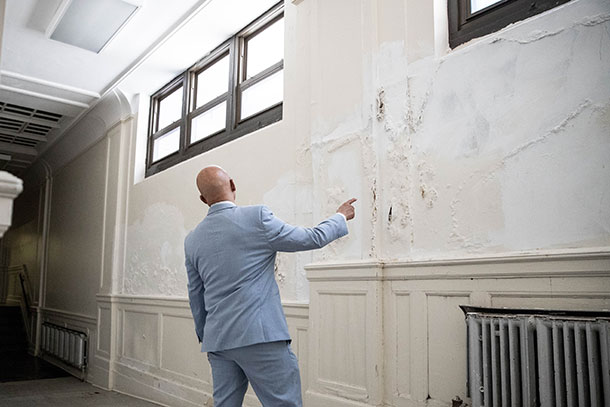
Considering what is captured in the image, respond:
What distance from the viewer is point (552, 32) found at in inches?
81.1

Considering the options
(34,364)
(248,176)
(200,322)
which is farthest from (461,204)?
(34,364)

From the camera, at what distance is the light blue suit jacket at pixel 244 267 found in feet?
6.70

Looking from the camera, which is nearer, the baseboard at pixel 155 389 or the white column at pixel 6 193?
the white column at pixel 6 193

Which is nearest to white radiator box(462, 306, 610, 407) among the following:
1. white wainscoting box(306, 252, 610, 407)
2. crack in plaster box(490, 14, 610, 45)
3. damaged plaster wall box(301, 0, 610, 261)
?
white wainscoting box(306, 252, 610, 407)

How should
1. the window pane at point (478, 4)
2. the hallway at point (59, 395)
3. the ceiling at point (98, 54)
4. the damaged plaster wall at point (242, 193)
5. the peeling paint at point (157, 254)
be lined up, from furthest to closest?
the hallway at point (59, 395), the peeling paint at point (157, 254), the ceiling at point (98, 54), the damaged plaster wall at point (242, 193), the window pane at point (478, 4)

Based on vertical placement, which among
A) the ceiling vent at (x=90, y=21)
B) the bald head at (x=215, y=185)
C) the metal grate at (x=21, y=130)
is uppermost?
the ceiling vent at (x=90, y=21)

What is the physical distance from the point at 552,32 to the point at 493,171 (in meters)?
0.57

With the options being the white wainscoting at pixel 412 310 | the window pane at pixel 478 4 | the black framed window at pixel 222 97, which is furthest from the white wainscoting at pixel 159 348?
the window pane at pixel 478 4

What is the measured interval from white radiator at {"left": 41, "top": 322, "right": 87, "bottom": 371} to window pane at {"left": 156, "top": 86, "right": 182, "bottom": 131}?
296 centimetres

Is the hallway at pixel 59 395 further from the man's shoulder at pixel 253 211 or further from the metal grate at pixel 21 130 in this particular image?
the man's shoulder at pixel 253 211

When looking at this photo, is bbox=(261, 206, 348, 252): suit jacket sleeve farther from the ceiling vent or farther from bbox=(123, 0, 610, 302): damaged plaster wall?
the ceiling vent

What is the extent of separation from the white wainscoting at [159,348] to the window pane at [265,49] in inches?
75.1

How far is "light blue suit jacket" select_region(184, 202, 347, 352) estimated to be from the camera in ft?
6.70

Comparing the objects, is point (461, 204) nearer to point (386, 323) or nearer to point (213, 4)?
point (386, 323)
